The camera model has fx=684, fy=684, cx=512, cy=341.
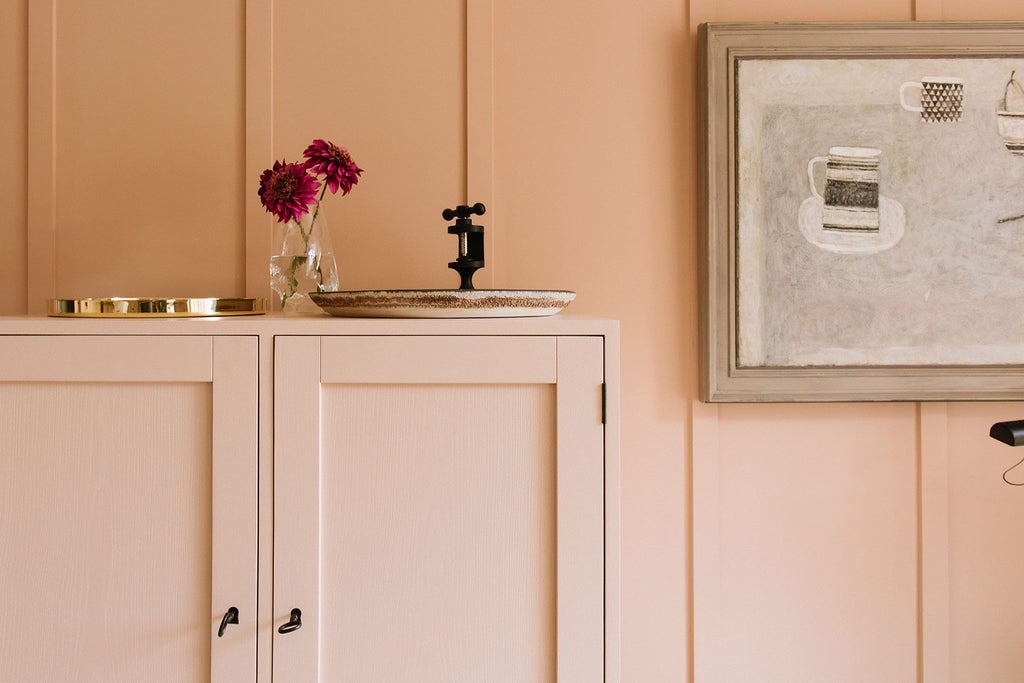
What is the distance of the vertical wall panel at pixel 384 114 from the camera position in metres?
1.35

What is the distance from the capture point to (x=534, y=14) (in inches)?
53.6

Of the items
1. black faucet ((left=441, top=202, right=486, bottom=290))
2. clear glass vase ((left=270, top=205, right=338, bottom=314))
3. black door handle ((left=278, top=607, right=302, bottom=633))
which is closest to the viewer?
black door handle ((left=278, top=607, right=302, bottom=633))

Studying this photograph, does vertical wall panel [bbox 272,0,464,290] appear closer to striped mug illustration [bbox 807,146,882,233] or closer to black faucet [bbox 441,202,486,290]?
black faucet [bbox 441,202,486,290]

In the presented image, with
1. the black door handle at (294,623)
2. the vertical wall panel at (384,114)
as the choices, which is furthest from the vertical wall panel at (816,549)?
the black door handle at (294,623)

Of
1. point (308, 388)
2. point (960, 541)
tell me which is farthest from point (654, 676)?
point (308, 388)

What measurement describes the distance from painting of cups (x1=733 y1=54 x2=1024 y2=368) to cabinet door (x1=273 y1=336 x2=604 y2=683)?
575 mm

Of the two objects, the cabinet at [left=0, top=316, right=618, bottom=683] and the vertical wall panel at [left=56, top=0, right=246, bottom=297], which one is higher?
the vertical wall panel at [left=56, top=0, right=246, bottom=297]

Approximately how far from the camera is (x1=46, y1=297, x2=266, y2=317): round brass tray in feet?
3.21

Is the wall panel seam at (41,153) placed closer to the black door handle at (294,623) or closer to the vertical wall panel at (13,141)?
the vertical wall panel at (13,141)

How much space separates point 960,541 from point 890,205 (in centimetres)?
69

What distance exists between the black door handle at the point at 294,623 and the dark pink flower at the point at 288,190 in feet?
2.08

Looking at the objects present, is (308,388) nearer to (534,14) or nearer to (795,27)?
(534,14)

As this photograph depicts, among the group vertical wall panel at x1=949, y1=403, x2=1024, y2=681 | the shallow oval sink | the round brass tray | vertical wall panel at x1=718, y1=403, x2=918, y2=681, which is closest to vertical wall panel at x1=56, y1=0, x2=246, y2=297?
the round brass tray

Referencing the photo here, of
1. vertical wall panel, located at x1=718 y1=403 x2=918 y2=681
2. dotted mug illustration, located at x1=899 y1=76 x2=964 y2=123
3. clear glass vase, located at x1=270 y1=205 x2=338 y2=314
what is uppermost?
dotted mug illustration, located at x1=899 y1=76 x2=964 y2=123
